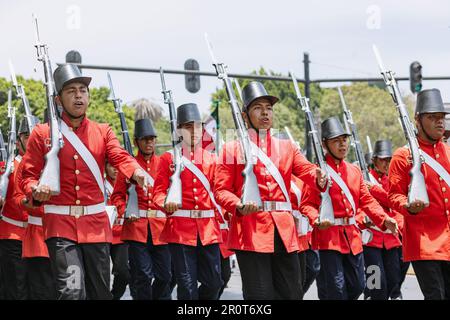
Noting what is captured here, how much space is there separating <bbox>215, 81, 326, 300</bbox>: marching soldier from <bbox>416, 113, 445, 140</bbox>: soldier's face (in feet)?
3.20

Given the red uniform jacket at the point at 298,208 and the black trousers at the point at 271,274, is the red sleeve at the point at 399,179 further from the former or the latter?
the red uniform jacket at the point at 298,208

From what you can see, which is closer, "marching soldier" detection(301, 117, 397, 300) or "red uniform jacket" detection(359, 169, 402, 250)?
"marching soldier" detection(301, 117, 397, 300)

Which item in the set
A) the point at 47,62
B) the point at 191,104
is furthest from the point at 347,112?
the point at 47,62

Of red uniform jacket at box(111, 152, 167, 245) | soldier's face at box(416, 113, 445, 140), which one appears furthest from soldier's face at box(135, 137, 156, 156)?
soldier's face at box(416, 113, 445, 140)

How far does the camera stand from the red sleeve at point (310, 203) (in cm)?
1086

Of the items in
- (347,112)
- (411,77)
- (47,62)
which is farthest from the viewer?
(411,77)

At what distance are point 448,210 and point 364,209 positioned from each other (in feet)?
8.62

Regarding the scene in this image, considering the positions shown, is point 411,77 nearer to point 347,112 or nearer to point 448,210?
point 347,112

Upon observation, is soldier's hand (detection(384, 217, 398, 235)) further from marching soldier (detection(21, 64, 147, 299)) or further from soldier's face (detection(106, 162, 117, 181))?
soldier's face (detection(106, 162, 117, 181))

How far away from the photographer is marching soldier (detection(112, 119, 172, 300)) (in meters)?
12.4

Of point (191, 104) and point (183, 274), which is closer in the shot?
point (183, 274)

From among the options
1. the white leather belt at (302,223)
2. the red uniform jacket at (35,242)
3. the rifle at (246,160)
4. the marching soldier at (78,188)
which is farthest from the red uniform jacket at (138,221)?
the marching soldier at (78,188)

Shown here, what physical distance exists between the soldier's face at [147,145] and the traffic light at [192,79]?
737 centimetres

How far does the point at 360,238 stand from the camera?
37.9 ft
